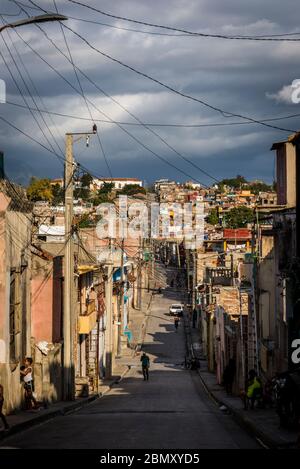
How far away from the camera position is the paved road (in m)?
18.8

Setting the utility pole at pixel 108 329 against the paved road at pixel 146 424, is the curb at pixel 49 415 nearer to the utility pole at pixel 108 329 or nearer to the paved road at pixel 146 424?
the paved road at pixel 146 424

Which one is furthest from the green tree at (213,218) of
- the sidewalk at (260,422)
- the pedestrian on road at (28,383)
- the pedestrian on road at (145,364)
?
the pedestrian on road at (28,383)

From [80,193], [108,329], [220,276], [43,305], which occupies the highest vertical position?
[80,193]

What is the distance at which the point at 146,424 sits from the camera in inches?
939

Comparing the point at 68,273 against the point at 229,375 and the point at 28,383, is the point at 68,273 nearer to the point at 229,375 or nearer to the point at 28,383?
the point at 28,383

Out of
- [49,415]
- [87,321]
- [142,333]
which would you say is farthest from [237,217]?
[49,415]

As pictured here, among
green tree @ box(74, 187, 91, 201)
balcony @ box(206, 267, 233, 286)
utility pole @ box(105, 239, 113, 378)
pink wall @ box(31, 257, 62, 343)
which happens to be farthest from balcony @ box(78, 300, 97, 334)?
balcony @ box(206, 267, 233, 286)

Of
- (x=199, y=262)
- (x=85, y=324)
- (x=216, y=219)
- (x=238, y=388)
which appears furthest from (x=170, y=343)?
(x=216, y=219)

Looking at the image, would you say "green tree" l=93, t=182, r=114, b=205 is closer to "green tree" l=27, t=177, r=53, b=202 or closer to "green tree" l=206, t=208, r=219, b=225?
"green tree" l=27, t=177, r=53, b=202

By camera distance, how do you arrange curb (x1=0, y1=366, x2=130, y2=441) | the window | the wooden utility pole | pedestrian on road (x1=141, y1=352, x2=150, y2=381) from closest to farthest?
curb (x1=0, y1=366, x2=130, y2=441) → the window → the wooden utility pole → pedestrian on road (x1=141, y1=352, x2=150, y2=381)

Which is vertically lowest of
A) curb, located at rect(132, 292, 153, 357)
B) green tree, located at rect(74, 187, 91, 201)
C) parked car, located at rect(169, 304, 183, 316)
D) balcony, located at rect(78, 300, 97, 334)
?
curb, located at rect(132, 292, 153, 357)

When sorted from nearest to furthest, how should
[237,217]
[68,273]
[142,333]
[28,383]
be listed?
[28,383] → [68,273] → [142,333] → [237,217]

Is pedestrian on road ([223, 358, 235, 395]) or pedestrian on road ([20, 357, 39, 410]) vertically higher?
pedestrian on road ([20, 357, 39, 410])

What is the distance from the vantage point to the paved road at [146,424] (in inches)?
741
